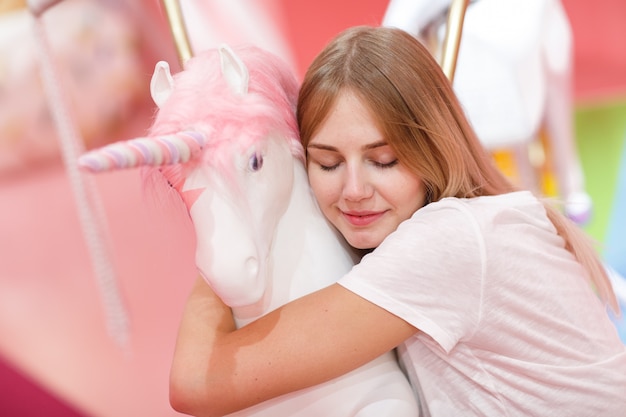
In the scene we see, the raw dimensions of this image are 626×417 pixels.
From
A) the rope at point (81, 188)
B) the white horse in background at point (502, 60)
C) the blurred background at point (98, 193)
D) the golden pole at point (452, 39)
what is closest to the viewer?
the golden pole at point (452, 39)

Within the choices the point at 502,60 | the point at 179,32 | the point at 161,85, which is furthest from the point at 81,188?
the point at 502,60

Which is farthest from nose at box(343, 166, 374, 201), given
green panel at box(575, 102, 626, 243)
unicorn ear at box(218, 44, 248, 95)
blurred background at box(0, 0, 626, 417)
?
green panel at box(575, 102, 626, 243)

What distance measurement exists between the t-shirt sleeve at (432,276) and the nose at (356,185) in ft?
0.15

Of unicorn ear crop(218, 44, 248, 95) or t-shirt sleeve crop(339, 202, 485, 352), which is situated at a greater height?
unicorn ear crop(218, 44, 248, 95)

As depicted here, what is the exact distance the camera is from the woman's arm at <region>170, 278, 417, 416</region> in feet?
1.88

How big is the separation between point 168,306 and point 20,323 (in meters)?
0.35

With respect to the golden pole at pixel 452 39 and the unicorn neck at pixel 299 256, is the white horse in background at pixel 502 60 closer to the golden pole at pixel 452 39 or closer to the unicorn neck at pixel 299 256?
the golden pole at pixel 452 39

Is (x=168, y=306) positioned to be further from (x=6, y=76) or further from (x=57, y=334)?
(x=6, y=76)

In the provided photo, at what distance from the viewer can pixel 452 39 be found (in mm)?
784

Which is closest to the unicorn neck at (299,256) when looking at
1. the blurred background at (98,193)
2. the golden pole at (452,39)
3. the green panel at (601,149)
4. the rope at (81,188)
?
the golden pole at (452,39)

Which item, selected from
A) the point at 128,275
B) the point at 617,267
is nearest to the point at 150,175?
the point at 128,275

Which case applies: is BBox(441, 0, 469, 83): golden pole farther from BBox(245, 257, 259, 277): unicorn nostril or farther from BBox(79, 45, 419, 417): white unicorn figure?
BBox(245, 257, 259, 277): unicorn nostril

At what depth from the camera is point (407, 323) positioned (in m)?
0.59

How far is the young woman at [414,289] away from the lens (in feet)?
1.90
